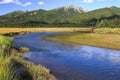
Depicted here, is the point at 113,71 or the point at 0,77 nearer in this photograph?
the point at 0,77

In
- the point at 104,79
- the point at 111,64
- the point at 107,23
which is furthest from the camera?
the point at 107,23

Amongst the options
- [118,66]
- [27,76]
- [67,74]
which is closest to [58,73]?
[67,74]

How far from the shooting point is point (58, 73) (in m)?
29.6

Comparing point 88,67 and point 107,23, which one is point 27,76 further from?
point 107,23

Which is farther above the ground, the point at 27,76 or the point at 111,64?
the point at 27,76

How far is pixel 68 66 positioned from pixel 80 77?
7.40 metres

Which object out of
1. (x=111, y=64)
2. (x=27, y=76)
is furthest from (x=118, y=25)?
(x=27, y=76)

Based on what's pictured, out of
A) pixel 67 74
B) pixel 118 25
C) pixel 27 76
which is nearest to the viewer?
pixel 27 76

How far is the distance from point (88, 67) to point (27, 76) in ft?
56.1

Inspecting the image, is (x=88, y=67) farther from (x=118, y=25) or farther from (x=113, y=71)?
(x=118, y=25)

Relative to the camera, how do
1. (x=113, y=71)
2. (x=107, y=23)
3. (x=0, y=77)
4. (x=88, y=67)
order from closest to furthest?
(x=0, y=77), (x=113, y=71), (x=88, y=67), (x=107, y=23)

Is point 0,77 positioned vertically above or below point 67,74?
above

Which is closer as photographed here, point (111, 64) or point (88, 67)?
point (88, 67)

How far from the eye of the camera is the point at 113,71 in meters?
31.2
